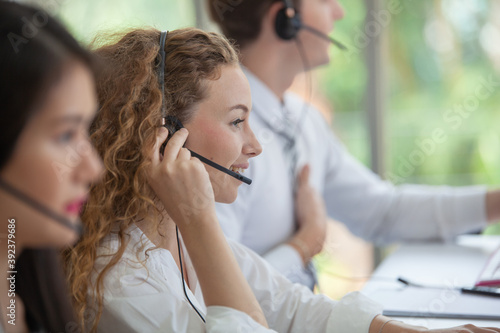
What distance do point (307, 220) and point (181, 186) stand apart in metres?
0.77

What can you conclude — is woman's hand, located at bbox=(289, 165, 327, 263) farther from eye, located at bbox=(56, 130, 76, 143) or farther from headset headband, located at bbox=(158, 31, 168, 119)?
eye, located at bbox=(56, 130, 76, 143)

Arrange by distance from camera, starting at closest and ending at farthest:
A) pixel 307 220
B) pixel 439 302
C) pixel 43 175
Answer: pixel 43 175
pixel 439 302
pixel 307 220

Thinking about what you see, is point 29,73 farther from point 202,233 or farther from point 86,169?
point 202,233

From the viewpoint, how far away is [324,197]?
6.20 ft

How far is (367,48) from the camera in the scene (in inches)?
95.4

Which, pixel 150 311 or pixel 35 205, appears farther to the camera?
pixel 150 311

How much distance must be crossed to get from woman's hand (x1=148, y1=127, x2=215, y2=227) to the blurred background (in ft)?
5.33

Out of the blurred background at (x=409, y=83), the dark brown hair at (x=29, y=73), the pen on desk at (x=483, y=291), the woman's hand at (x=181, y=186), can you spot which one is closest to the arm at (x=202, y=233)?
the woman's hand at (x=181, y=186)

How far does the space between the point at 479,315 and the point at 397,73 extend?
1721 mm

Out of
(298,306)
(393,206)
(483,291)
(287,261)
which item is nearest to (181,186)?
(298,306)

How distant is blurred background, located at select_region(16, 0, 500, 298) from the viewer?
244 centimetres

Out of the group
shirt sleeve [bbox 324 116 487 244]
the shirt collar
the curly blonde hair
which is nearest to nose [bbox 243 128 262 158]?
the curly blonde hair

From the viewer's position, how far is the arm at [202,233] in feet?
2.67

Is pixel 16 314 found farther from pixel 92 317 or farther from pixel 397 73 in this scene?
pixel 397 73
